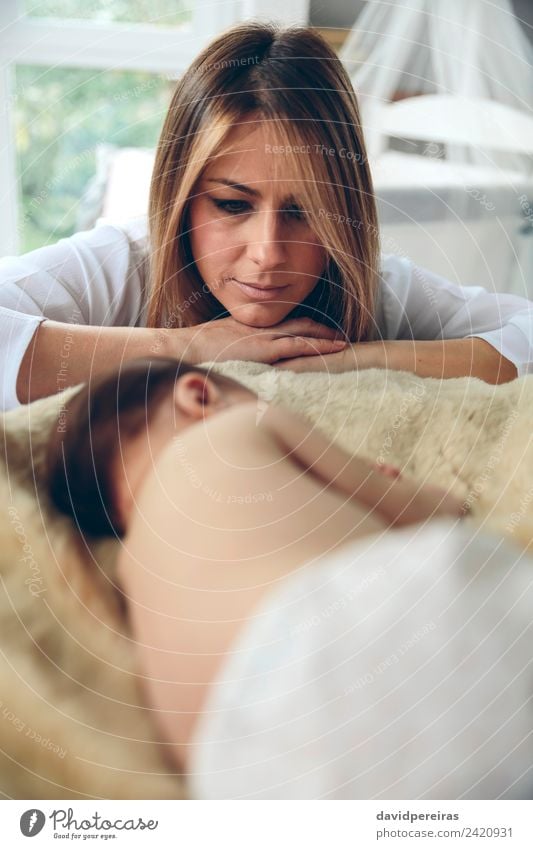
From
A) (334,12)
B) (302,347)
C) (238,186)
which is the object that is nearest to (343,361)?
(302,347)

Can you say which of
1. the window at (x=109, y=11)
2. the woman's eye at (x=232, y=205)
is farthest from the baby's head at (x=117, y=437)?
the window at (x=109, y=11)

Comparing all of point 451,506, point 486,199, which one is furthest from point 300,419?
point 486,199

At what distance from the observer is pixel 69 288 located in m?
0.51

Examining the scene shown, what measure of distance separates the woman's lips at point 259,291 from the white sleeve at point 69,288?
72 millimetres

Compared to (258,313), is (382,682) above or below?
below

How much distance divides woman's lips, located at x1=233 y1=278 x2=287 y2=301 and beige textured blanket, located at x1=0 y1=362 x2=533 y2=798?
0.05 m

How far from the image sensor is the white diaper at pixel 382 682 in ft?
1.50

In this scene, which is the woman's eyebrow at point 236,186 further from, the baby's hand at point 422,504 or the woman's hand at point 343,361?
the baby's hand at point 422,504

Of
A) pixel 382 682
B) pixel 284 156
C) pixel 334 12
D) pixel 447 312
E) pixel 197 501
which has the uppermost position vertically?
pixel 334 12

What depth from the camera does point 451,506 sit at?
0.49m

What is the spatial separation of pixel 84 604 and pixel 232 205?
274 millimetres

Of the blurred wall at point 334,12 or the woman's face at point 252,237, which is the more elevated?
the blurred wall at point 334,12

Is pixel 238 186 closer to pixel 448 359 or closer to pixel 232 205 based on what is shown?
pixel 232 205
